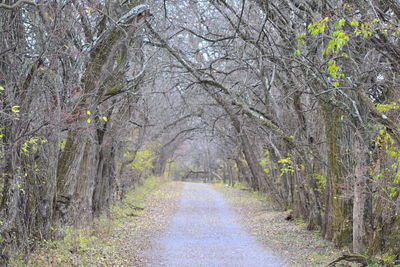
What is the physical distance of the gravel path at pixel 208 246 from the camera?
9945mm

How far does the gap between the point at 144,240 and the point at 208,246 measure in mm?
1758

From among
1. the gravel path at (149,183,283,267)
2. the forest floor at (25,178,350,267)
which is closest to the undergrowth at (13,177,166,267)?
the forest floor at (25,178,350,267)

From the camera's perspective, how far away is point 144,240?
41.3 feet

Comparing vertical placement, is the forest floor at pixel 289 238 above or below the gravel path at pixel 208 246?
above

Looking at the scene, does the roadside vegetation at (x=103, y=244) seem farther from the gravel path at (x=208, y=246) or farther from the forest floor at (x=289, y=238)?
the forest floor at (x=289, y=238)

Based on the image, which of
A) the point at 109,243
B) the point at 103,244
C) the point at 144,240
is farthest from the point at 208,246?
the point at 103,244

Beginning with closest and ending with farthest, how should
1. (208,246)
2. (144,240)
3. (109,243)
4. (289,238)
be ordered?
(109,243) → (208,246) → (144,240) → (289,238)

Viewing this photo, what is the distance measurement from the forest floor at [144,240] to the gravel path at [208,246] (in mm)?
116

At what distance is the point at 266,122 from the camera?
13.2 metres

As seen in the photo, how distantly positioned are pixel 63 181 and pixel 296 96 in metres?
7.55

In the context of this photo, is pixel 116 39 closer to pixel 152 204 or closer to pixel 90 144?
pixel 90 144

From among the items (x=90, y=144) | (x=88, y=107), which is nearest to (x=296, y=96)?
(x=90, y=144)

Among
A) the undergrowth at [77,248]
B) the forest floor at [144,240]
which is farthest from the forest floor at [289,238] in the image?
the undergrowth at [77,248]

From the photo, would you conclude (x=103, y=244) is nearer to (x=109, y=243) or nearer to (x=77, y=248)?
(x=109, y=243)
